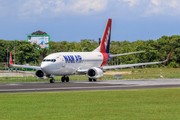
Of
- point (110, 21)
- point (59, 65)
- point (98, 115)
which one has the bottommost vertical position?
point (98, 115)

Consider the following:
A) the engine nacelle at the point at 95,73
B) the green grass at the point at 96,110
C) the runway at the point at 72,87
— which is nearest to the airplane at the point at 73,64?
the engine nacelle at the point at 95,73

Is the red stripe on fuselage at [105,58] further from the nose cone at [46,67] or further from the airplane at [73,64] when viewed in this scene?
the nose cone at [46,67]

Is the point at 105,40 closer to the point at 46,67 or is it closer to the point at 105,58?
the point at 105,58

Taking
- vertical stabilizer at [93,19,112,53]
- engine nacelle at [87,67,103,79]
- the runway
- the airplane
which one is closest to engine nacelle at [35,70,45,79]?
the airplane

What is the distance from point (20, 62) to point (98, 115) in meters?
138

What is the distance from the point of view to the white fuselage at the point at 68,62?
4966 cm

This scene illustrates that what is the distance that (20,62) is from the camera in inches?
5989

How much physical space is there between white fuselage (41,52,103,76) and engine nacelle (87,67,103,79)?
224 centimetres

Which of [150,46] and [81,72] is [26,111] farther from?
[150,46]

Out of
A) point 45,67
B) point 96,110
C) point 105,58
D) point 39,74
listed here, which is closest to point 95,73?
point 45,67

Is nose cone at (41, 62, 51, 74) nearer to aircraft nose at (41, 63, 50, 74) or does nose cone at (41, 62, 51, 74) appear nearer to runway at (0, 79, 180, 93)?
aircraft nose at (41, 63, 50, 74)

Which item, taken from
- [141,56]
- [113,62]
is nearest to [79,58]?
[141,56]

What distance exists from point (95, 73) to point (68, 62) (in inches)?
160

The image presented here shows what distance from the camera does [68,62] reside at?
5253 cm
